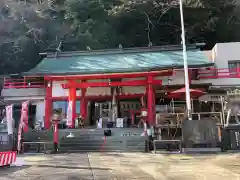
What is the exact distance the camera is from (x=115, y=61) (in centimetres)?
2144

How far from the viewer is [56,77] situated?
19.5 metres

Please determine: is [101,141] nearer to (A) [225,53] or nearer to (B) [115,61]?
(B) [115,61]

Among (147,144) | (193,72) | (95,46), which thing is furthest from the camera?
(95,46)

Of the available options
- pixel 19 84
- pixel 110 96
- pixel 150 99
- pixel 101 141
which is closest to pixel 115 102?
pixel 110 96

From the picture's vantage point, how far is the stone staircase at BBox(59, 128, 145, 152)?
50.0 feet

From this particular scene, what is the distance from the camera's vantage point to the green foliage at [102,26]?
29641mm

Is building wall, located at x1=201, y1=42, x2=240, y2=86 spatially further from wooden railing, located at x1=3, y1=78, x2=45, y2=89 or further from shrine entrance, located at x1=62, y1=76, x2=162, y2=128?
wooden railing, located at x1=3, y1=78, x2=45, y2=89

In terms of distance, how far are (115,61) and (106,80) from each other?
196cm

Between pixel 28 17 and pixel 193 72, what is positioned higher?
pixel 28 17

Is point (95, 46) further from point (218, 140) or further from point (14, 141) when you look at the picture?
point (218, 140)

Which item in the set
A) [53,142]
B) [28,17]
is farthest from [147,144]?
[28,17]

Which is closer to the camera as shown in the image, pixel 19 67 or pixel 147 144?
pixel 147 144

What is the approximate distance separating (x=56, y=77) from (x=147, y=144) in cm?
824

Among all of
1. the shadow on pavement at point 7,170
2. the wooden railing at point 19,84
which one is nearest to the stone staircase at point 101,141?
the shadow on pavement at point 7,170
